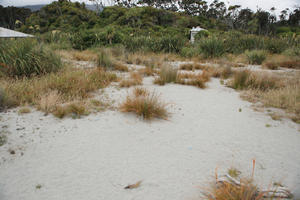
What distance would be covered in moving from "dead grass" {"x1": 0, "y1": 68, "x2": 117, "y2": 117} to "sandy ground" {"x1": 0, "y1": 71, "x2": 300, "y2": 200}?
0.34 metres

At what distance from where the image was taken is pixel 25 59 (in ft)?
17.1

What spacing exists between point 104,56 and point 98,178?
574 cm

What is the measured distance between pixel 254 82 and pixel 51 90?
4.94m

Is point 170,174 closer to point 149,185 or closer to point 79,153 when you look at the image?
point 149,185

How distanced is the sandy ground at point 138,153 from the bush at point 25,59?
214 centimetres

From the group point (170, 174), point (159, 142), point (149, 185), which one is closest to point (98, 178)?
point (149, 185)

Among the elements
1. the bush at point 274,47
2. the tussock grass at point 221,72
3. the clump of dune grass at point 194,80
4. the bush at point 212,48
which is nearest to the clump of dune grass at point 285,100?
the clump of dune grass at point 194,80

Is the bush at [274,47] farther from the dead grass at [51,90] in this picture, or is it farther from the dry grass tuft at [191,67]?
the dead grass at [51,90]

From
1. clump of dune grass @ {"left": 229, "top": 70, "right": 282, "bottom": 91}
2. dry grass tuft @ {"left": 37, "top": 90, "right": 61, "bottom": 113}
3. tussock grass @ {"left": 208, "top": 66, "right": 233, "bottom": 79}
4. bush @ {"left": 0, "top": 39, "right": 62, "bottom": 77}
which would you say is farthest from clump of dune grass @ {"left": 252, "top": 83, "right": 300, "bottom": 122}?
bush @ {"left": 0, "top": 39, "right": 62, "bottom": 77}

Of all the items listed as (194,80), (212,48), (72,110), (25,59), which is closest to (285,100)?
(194,80)

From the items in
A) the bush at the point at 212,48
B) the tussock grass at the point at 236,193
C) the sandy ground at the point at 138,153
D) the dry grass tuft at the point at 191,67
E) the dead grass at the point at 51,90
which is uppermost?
the bush at the point at 212,48

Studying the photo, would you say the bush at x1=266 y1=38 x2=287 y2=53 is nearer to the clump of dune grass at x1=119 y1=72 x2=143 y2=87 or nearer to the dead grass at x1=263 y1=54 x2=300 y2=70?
the dead grass at x1=263 y1=54 x2=300 y2=70

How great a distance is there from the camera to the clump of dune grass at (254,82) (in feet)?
17.0

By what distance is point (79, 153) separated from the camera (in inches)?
99.2
